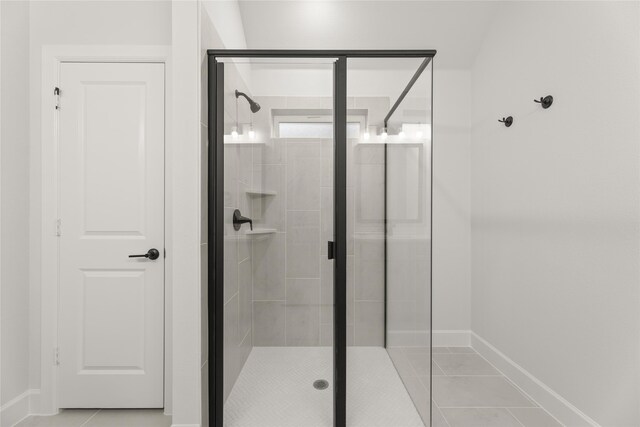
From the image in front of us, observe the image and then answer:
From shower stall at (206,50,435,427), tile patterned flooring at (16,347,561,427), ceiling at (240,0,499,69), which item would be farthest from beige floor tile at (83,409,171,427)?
ceiling at (240,0,499,69)

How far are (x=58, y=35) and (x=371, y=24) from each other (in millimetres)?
2192

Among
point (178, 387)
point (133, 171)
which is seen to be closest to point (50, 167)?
point (133, 171)

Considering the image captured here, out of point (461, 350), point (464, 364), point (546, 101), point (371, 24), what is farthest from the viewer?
point (461, 350)

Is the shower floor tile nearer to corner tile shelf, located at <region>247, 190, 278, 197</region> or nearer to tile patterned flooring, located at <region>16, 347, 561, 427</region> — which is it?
tile patterned flooring, located at <region>16, 347, 561, 427</region>

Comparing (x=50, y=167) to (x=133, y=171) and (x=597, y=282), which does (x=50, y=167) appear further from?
(x=597, y=282)

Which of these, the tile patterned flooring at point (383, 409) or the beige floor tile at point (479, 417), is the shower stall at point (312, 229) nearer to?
the tile patterned flooring at point (383, 409)

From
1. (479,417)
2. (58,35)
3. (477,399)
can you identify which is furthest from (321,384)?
(58,35)

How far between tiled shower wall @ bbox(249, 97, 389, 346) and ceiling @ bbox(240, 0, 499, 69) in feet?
4.26

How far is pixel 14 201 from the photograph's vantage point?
177cm

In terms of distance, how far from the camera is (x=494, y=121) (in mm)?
2535

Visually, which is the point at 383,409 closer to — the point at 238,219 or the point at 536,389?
the point at 536,389

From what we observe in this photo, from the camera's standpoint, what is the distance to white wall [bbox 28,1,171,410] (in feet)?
6.10

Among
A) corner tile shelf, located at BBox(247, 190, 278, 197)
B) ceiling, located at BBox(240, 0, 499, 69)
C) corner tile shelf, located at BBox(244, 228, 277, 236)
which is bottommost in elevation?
corner tile shelf, located at BBox(244, 228, 277, 236)

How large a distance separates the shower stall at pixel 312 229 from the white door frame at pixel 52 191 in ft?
1.28
